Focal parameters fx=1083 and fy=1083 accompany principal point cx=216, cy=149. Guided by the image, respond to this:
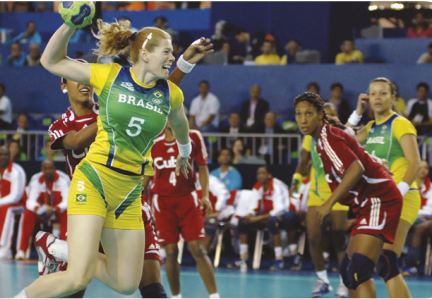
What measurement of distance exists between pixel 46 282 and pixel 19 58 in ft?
44.6

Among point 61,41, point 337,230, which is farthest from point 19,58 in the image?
point 61,41

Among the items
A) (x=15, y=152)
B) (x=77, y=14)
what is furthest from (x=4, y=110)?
(x=77, y=14)

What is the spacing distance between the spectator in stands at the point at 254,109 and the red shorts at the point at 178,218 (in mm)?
6078

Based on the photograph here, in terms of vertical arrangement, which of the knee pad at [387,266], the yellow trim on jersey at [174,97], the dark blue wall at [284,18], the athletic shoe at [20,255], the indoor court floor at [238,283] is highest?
the dark blue wall at [284,18]

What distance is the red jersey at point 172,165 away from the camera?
1052cm

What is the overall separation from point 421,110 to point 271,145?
7.40 ft

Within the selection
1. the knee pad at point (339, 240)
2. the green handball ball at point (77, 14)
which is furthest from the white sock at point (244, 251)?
the green handball ball at point (77, 14)

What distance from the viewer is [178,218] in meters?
10.6

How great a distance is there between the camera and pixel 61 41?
21.4ft

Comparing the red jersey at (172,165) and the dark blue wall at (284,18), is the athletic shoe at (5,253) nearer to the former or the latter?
the red jersey at (172,165)

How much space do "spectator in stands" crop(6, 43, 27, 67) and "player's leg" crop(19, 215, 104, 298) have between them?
43.8 ft

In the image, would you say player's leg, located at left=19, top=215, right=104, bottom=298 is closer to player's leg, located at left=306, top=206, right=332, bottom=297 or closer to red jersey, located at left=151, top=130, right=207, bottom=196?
red jersey, located at left=151, top=130, right=207, bottom=196

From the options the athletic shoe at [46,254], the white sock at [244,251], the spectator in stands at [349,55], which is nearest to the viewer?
the athletic shoe at [46,254]

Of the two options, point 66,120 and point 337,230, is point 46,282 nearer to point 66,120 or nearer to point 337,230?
point 66,120
